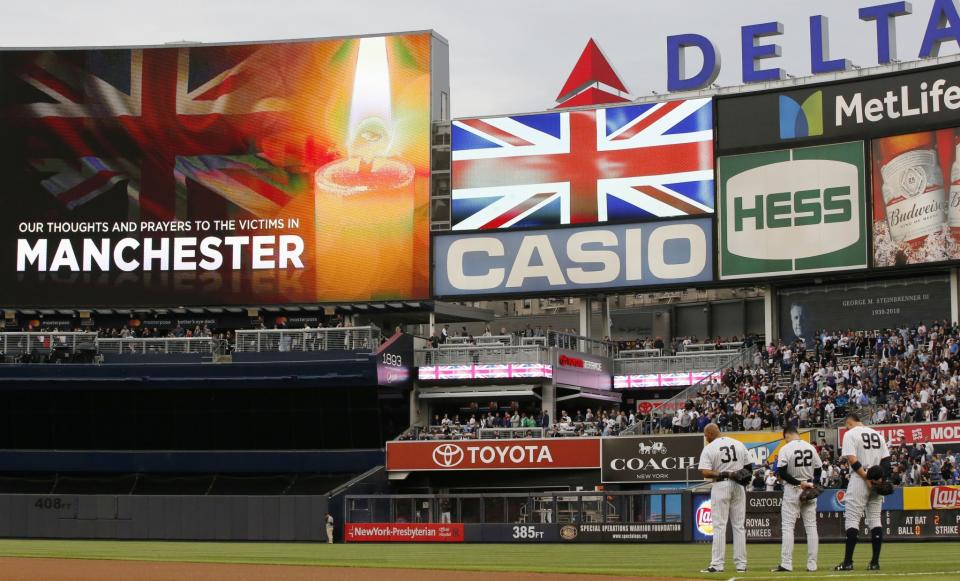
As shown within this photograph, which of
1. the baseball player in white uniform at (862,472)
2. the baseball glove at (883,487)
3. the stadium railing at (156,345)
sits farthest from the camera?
the stadium railing at (156,345)

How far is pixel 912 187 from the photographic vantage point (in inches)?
2206

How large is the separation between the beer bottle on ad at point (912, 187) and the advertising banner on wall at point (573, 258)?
779cm

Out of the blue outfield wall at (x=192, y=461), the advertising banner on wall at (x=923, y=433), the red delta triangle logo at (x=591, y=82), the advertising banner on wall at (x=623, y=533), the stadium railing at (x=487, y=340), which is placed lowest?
the advertising banner on wall at (x=623, y=533)

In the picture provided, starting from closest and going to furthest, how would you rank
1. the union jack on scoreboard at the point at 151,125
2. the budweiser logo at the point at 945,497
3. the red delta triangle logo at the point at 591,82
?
the budweiser logo at the point at 945,497, the union jack on scoreboard at the point at 151,125, the red delta triangle logo at the point at 591,82

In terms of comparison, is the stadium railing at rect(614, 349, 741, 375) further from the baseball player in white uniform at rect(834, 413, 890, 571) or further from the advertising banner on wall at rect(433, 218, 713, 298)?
the baseball player in white uniform at rect(834, 413, 890, 571)

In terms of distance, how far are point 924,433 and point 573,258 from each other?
20.1 metres

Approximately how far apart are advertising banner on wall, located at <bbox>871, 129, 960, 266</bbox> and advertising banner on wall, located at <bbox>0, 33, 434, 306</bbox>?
786 inches

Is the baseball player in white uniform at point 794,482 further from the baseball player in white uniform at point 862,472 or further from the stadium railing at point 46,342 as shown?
the stadium railing at point 46,342

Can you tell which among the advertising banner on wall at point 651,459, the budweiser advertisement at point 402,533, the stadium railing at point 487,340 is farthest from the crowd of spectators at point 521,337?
the budweiser advertisement at point 402,533

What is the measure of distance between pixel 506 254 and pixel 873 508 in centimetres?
4348

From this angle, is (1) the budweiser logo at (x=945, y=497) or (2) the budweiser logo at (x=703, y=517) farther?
(2) the budweiser logo at (x=703, y=517)

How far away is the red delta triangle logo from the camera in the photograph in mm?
69625

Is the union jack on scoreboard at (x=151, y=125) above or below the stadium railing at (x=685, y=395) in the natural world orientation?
above

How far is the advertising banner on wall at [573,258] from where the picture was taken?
60.8 meters
